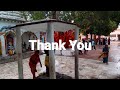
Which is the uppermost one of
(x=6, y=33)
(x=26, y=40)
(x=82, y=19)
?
(x=82, y=19)

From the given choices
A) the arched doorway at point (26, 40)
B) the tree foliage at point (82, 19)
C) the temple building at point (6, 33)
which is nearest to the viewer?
the temple building at point (6, 33)

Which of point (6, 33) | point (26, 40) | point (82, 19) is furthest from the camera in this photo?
point (26, 40)

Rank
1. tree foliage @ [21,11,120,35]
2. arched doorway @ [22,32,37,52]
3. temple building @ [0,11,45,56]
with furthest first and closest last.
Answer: arched doorway @ [22,32,37,52] < tree foliage @ [21,11,120,35] < temple building @ [0,11,45,56]

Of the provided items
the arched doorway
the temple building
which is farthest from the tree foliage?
the temple building

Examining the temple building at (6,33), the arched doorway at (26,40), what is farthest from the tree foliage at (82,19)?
the temple building at (6,33)

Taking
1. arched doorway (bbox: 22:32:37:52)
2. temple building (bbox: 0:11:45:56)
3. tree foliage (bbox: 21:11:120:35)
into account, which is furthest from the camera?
arched doorway (bbox: 22:32:37:52)

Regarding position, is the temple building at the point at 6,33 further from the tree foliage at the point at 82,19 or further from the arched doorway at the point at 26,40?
the tree foliage at the point at 82,19

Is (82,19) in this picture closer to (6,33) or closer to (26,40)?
(26,40)

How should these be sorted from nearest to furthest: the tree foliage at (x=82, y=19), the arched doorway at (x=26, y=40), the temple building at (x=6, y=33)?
the temple building at (x=6, y=33) → the tree foliage at (x=82, y=19) → the arched doorway at (x=26, y=40)

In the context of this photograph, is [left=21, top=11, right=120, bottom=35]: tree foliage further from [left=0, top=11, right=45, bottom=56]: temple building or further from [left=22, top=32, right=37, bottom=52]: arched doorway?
[left=0, top=11, right=45, bottom=56]: temple building

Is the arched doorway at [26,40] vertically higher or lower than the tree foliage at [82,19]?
lower

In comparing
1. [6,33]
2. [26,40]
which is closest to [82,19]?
[26,40]
